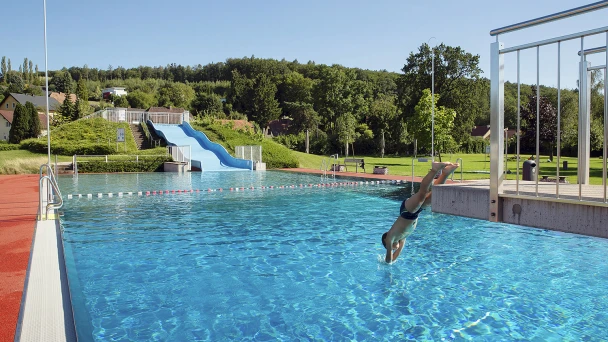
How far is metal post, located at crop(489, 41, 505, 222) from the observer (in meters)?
3.99

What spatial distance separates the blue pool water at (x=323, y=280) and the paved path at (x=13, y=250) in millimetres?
661

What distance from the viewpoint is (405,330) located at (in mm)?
5219

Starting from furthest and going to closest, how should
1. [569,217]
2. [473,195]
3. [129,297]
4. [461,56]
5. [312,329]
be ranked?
[461,56] < [129,297] < [312,329] < [473,195] < [569,217]

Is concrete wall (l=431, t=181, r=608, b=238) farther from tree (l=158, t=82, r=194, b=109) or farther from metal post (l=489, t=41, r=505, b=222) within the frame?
tree (l=158, t=82, r=194, b=109)

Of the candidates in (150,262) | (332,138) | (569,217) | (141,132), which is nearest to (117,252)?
(150,262)

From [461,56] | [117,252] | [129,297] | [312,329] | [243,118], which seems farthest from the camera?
[243,118]

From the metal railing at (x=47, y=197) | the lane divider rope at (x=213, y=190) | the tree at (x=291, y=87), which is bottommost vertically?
the lane divider rope at (x=213, y=190)

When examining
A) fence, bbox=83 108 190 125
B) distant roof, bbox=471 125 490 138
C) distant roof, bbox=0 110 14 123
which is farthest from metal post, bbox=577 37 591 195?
distant roof, bbox=471 125 490 138

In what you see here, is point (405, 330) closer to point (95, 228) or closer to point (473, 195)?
point (473, 195)

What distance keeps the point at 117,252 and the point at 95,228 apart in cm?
254

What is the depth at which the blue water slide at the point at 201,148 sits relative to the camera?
32.0m

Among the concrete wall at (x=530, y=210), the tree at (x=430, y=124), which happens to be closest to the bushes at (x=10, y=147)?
the tree at (x=430, y=124)

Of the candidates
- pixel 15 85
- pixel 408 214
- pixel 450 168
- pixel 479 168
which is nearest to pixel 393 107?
pixel 479 168

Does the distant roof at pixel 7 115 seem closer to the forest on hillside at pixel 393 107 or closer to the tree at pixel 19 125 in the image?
the forest on hillside at pixel 393 107
